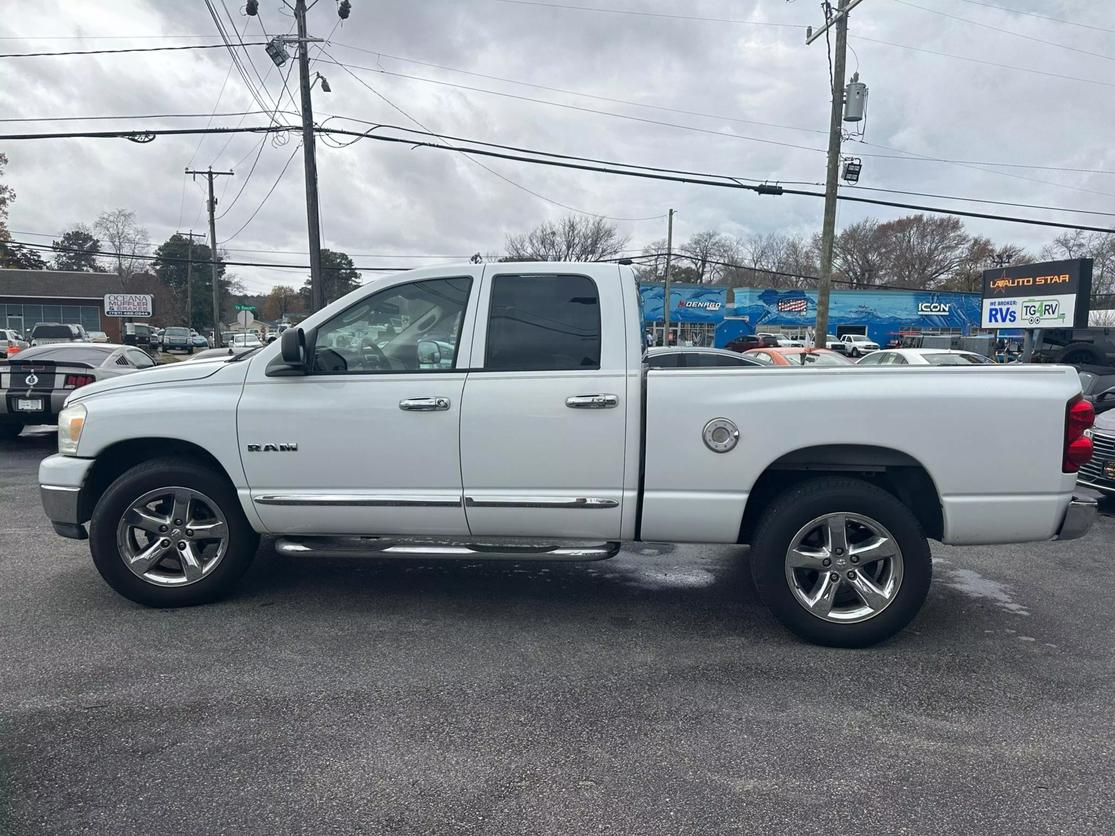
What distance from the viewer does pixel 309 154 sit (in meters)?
19.5

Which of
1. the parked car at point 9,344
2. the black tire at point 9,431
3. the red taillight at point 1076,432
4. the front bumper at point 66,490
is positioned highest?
the red taillight at point 1076,432

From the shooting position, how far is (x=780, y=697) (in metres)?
3.54

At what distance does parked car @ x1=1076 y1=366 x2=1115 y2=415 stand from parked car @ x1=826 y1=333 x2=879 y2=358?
1214 inches

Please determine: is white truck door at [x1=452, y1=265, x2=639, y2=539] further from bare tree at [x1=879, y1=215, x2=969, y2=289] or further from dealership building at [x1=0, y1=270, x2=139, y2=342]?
bare tree at [x1=879, y1=215, x2=969, y2=289]

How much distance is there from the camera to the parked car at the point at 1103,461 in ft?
23.9

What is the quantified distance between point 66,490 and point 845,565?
14.4 feet

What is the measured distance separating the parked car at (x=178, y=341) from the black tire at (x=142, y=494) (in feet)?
162

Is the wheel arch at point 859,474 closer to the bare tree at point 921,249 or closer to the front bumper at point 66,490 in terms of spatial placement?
the front bumper at point 66,490

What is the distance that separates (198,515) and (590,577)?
2535 mm

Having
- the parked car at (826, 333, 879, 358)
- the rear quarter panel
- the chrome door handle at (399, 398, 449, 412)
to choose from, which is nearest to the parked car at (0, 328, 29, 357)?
the chrome door handle at (399, 398, 449, 412)

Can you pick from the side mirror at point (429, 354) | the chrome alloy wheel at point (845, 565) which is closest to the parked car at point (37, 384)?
the side mirror at point (429, 354)

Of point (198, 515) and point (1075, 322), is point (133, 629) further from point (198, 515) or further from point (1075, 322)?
point (1075, 322)

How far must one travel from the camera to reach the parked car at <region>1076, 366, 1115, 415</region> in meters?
8.98

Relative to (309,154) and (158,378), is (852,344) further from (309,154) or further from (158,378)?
(158,378)
